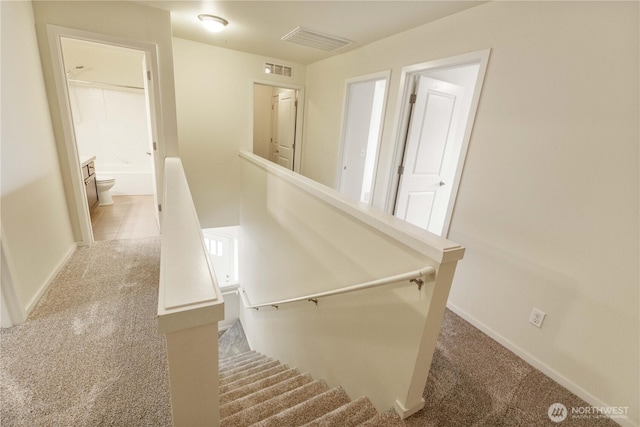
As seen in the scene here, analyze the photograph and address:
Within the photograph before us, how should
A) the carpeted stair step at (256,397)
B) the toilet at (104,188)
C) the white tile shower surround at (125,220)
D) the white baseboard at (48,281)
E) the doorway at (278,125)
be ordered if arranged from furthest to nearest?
the doorway at (278,125)
the toilet at (104,188)
the white tile shower surround at (125,220)
the white baseboard at (48,281)
the carpeted stair step at (256,397)

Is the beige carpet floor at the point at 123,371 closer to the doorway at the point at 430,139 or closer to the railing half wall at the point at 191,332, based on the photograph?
the railing half wall at the point at 191,332

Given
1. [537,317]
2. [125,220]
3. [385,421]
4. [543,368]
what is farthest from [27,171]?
[543,368]

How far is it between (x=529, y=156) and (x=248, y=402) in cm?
225

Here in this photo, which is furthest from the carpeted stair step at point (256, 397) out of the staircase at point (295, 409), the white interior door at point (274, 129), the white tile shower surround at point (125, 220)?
the white interior door at point (274, 129)

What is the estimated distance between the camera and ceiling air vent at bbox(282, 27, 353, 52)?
A: 287 cm

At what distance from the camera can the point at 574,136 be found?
1569 millimetres

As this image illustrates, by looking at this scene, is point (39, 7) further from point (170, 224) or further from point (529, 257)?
point (529, 257)

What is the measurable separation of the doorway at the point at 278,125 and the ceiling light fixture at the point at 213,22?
1.33 meters

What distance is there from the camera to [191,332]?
26.0 inches

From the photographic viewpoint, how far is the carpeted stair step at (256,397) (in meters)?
1.39

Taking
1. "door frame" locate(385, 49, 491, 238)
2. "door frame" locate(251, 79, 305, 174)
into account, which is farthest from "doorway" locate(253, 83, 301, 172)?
"door frame" locate(385, 49, 491, 238)

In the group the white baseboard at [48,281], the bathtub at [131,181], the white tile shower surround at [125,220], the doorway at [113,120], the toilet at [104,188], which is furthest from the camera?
the bathtub at [131,181]

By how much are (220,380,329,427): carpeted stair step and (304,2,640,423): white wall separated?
56.8 inches

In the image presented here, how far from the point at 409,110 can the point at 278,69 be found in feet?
7.84
